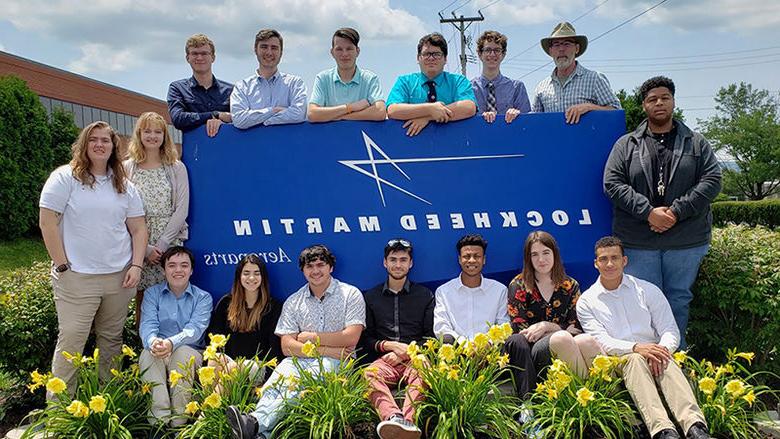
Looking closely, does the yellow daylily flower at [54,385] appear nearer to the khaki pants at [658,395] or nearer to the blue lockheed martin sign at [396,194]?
the blue lockheed martin sign at [396,194]

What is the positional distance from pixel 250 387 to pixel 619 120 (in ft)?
11.1

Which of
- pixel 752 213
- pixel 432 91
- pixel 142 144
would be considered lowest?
pixel 752 213

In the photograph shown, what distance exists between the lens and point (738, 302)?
4258mm

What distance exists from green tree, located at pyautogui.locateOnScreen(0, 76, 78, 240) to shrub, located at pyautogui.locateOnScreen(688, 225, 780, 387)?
17.5 metres

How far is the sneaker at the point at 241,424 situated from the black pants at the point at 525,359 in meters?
1.52

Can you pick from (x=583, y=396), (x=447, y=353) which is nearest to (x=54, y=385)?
(x=447, y=353)

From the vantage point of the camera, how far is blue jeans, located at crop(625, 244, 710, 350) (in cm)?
421

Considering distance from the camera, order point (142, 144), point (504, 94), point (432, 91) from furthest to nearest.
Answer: point (504, 94), point (432, 91), point (142, 144)

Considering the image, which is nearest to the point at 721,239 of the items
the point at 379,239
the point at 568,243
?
the point at 568,243

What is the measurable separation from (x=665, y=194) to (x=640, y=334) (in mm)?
1056

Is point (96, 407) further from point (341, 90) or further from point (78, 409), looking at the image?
point (341, 90)

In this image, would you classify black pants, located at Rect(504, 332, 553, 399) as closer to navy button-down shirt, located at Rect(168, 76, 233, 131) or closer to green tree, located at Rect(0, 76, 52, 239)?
navy button-down shirt, located at Rect(168, 76, 233, 131)

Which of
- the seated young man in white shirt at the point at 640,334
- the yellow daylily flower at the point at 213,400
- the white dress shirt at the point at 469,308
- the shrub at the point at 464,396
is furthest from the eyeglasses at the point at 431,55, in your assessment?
the yellow daylily flower at the point at 213,400

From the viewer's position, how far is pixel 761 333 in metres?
4.20
